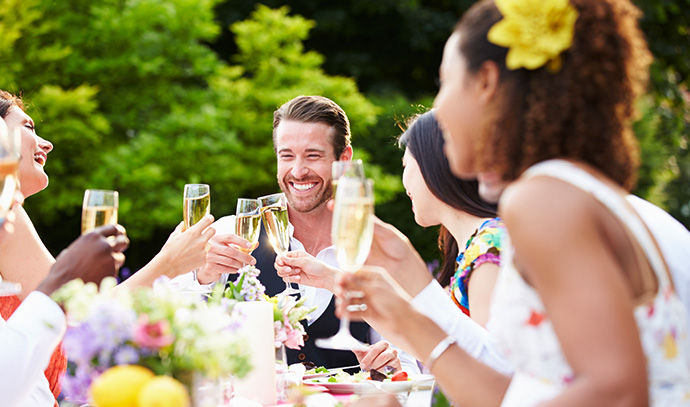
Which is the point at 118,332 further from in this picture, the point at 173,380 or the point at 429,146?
the point at 429,146

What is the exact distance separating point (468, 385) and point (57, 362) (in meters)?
2.28

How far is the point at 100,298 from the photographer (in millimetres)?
1587

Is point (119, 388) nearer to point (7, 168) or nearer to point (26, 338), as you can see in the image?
point (26, 338)

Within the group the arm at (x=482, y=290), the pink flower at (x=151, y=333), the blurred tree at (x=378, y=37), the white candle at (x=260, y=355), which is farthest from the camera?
the blurred tree at (x=378, y=37)

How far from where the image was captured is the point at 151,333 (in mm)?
1566

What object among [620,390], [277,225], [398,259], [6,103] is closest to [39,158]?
[6,103]

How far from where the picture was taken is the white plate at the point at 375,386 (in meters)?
2.59

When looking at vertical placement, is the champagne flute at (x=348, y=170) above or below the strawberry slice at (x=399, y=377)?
above

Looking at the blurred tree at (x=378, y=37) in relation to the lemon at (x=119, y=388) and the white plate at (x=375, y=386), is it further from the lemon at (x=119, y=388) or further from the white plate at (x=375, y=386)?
the lemon at (x=119, y=388)

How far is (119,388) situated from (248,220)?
1.57m

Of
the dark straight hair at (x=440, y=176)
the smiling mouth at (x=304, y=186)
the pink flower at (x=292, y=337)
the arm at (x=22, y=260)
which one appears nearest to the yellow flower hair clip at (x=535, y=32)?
the pink flower at (x=292, y=337)

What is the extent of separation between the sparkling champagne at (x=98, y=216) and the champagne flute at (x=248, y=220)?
99cm

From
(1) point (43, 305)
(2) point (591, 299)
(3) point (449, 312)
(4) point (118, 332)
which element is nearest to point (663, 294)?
(2) point (591, 299)

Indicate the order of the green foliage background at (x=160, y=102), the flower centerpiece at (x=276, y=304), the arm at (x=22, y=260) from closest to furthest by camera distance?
1. the flower centerpiece at (x=276, y=304)
2. the arm at (x=22, y=260)
3. the green foliage background at (x=160, y=102)
